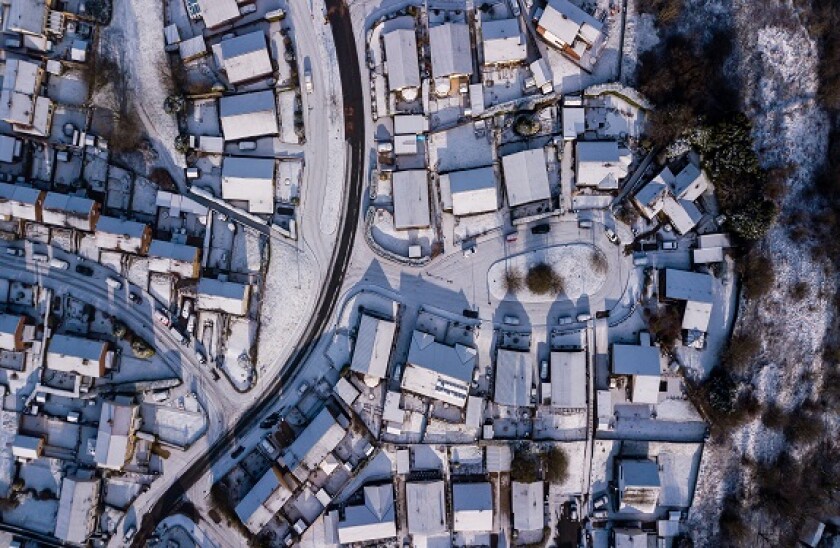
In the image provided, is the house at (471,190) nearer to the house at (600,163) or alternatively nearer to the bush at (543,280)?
the bush at (543,280)

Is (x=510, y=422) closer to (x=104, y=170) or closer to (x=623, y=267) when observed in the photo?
(x=623, y=267)

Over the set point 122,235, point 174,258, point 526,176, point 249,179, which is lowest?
point 174,258

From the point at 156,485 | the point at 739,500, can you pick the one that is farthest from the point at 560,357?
the point at 156,485

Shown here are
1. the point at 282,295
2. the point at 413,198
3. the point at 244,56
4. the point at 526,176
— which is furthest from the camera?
the point at 282,295

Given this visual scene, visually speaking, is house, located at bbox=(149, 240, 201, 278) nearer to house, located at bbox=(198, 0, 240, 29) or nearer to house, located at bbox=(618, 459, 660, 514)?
house, located at bbox=(198, 0, 240, 29)

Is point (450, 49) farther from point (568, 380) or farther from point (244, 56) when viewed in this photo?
point (568, 380)

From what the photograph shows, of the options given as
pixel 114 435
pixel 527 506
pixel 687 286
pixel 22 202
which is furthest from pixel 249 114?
pixel 527 506
